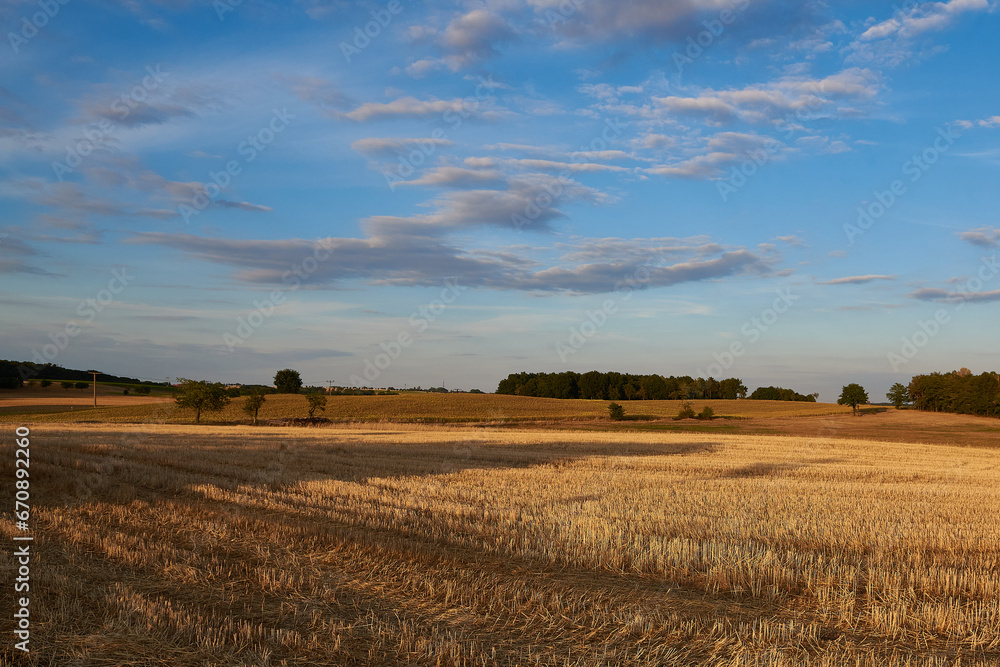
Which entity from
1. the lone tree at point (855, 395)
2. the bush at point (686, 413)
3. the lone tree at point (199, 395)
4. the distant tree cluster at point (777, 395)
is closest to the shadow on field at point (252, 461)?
the lone tree at point (199, 395)

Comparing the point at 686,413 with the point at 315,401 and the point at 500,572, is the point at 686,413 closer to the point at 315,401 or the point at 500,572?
the point at 315,401

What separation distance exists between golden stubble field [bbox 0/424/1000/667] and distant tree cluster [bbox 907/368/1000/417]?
102923 millimetres

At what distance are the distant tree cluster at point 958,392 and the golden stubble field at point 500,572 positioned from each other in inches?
4052

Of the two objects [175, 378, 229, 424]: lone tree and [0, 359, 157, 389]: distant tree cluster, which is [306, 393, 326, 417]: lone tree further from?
[0, 359, 157, 389]: distant tree cluster

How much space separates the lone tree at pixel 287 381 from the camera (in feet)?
412

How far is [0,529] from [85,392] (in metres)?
107

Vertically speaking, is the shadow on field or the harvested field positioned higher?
the shadow on field

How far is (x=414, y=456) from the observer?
27375 mm

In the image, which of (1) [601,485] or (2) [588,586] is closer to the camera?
(2) [588,586]

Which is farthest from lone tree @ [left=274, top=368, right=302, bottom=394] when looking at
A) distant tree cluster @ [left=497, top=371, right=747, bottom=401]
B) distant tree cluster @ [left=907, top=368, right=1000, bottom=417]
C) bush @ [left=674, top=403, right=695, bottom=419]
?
distant tree cluster @ [left=907, top=368, right=1000, bottom=417]

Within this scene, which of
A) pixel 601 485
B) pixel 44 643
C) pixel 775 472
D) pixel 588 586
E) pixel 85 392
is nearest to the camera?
pixel 44 643

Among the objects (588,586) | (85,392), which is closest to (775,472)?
(588,586)

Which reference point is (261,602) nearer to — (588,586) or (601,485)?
(588,586)

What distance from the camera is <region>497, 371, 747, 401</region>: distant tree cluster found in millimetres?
140250
